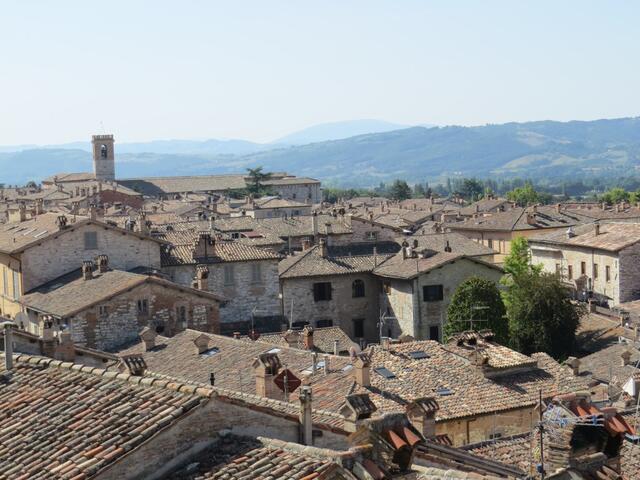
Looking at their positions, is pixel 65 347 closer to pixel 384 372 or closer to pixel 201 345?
pixel 201 345

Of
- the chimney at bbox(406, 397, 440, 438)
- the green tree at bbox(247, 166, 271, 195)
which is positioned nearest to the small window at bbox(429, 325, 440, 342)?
the chimney at bbox(406, 397, 440, 438)

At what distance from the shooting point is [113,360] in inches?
806

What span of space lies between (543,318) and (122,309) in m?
22.2

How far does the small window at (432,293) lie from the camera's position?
54281 mm

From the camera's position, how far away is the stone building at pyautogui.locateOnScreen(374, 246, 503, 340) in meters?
53.8

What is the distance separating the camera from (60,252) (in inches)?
1795

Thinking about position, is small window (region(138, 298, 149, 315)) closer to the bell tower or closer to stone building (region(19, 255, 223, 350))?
stone building (region(19, 255, 223, 350))

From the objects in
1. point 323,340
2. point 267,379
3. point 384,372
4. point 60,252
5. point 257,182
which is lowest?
point 257,182

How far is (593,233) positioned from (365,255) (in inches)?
696

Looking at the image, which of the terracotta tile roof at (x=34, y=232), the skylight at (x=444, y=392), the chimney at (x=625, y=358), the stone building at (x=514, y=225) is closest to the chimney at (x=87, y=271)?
the terracotta tile roof at (x=34, y=232)

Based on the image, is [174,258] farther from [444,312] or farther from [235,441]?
[235,441]

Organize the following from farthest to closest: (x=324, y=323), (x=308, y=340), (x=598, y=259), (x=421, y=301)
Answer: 1. (x=598, y=259)
2. (x=324, y=323)
3. (x=421, y=301)
4. (x=308, y=340)

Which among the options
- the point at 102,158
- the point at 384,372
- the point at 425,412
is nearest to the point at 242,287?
the point at 384,372

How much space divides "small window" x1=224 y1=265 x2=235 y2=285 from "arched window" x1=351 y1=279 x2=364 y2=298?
9078 millimetres
